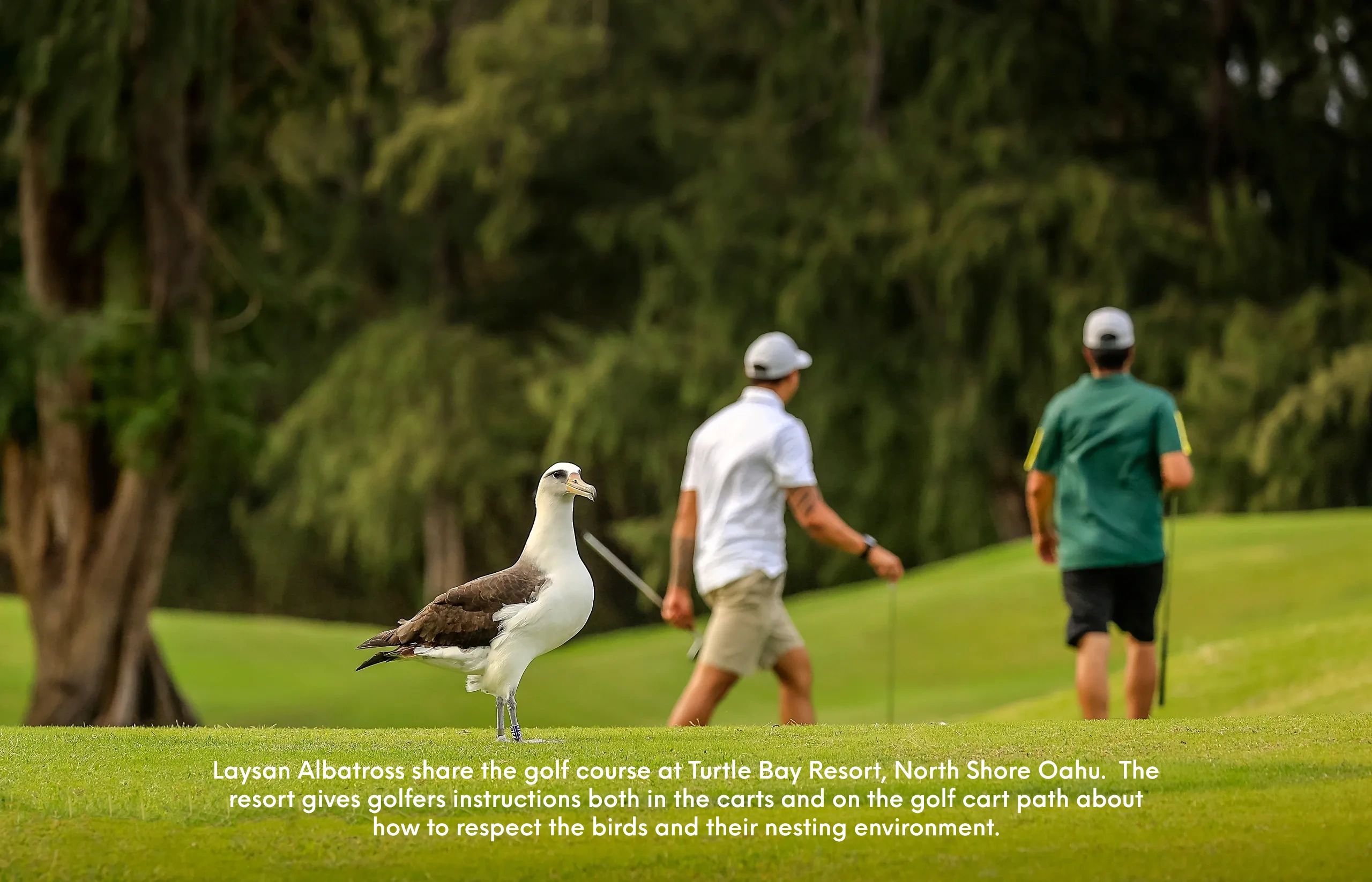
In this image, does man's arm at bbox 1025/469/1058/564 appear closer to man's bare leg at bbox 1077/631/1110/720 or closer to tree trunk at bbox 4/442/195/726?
man's bare leg at bbox 1077/631/1110/720

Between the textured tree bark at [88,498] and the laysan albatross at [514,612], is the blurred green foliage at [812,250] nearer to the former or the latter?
the textured tree bark at [88,498]

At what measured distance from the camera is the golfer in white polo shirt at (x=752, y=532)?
8.45 metres

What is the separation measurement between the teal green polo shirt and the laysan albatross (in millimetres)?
3030

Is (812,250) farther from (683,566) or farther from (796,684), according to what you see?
(796,684)

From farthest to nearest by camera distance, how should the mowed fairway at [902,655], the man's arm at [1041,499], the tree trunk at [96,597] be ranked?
the mowed fairway at [902,655] → the tree trunk at [96,597] → the man's arm at [1041,499]

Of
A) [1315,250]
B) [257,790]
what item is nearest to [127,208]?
[257,790]

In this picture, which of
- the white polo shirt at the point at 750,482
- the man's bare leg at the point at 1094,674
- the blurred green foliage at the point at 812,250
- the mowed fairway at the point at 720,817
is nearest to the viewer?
the mowed fairway at the point at 720,817

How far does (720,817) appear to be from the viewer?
6.09 m

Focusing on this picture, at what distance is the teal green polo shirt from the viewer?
8.60 m

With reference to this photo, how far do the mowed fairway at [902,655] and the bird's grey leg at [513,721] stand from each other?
28.3 ft

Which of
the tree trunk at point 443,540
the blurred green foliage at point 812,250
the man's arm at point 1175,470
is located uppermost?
the blurred green foliage at point 812,250

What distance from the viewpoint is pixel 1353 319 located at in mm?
25109

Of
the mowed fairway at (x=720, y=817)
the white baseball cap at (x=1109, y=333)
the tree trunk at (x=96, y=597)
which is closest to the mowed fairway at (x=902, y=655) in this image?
the tree trunk at (x=96, y=597)

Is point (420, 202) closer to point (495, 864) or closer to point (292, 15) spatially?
point (292, 15)
